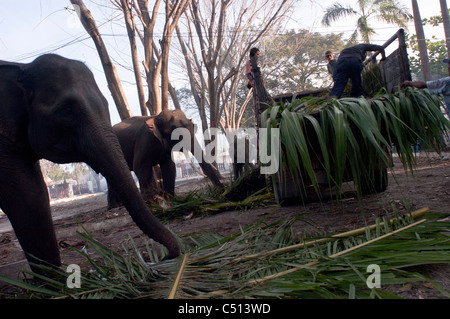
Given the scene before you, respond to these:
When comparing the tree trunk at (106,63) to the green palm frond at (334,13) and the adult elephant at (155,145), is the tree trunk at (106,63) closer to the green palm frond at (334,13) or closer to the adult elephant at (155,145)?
the adult elephant at (155,145)

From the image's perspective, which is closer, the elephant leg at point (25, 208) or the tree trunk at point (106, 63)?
the elephant leg at point (25, 208)

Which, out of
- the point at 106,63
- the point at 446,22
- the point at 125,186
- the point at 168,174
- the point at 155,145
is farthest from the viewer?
the point at 446,22

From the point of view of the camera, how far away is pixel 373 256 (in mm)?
1967

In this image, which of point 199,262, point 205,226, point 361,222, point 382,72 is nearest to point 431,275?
point 199,262

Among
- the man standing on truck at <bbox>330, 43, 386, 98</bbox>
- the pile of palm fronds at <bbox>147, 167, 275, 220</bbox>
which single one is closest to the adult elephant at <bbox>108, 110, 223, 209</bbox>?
the pile of palm fronds at <bbox>147, 167, 275, 220</bbox>

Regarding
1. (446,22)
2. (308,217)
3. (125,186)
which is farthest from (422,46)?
(125,186)

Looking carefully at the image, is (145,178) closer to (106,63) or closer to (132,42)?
(106,63)

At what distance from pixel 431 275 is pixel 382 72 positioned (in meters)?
4.36

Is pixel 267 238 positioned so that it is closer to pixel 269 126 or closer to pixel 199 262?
pixel 199 262

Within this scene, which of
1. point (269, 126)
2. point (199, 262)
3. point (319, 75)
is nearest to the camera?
point (199, 262)

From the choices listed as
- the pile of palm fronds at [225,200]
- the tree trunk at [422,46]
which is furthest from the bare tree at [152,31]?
the tree trunk at [422,46]

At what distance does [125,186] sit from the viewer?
2572 mm

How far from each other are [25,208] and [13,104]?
795 mm

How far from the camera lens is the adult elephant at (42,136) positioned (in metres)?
2.69
